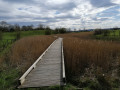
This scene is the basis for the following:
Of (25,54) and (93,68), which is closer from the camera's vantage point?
(93,68)

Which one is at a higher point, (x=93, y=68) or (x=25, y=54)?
(x=25, y=54)

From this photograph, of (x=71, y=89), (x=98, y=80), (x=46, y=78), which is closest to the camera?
(x=71, y=89)

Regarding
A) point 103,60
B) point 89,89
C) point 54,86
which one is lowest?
point 89,89

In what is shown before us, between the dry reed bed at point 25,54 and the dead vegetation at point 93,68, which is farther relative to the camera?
the dry reed bed at point 25,54

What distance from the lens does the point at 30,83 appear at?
356 cm

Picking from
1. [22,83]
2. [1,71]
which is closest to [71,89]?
[22,83]

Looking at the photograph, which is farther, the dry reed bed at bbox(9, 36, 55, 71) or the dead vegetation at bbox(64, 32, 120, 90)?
the dry reed bed at bbox(9, 36, 55, 71)

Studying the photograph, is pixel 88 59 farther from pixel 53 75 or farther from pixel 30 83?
pixel 30 83

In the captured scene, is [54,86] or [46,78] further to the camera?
[46,78]

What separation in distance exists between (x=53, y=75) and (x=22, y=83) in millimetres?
1094

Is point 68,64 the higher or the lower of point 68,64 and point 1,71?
the higher

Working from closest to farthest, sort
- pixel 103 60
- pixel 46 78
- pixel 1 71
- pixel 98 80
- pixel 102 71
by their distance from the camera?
pixel 46 78 < pixel 98 80 < pixel 102 71 < pixel 103 60 < pixel 1 71

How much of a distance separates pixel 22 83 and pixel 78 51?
3318mm

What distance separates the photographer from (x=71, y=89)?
3594 millimetres
